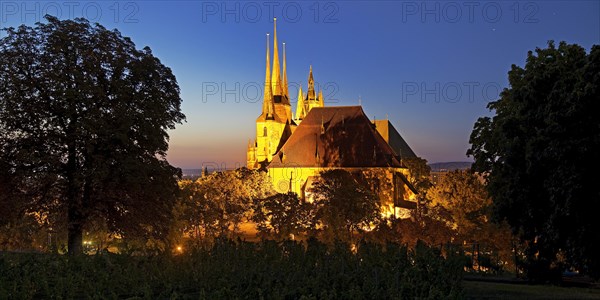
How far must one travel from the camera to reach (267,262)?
1848 centimetres

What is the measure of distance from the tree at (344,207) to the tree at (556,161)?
21.0 metres

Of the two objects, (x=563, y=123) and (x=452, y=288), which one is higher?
(x=563, y=123)

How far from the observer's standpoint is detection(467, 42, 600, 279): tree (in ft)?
69.4

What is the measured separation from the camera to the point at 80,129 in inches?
1128

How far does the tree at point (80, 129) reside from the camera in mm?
28953

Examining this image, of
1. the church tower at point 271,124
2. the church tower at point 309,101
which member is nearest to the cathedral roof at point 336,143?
the church tower at point 271,124

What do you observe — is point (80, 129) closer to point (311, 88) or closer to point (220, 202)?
point (220, 202)

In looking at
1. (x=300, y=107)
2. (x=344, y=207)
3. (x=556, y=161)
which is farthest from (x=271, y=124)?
(x=556, y=161)

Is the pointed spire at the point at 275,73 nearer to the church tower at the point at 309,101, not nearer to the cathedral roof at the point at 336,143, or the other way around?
the church tower at the point at 309,101

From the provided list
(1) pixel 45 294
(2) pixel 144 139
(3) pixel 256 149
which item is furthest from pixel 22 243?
(3) pixel 256 149

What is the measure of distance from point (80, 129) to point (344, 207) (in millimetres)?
28070

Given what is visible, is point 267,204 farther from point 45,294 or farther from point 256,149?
point 256,149

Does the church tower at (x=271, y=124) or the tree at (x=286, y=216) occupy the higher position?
the church tower at (x=271, y=124)

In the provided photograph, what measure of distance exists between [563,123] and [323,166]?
67073 mm
